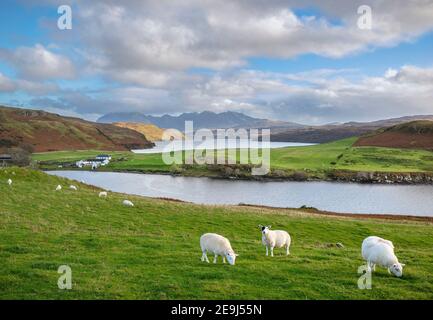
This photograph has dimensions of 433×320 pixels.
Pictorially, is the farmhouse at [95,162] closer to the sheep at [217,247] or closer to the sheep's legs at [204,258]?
the sheep's legs at [204,258]

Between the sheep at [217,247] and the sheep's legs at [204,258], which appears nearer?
the sheep at [217,247]

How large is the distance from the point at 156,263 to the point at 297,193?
81.4 metres

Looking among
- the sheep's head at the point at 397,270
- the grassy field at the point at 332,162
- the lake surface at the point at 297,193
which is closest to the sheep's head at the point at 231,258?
the sheep's head at the point at 397,270

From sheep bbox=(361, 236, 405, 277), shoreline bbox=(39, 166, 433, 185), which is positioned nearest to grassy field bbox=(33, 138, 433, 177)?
shoreline bbox=(39, 166, 433, 185)

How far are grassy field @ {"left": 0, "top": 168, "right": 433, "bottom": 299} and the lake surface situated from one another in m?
46.2

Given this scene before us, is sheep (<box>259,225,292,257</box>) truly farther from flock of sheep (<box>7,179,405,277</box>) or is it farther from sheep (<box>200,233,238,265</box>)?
sheep (<box>200,233,238,265</box>)

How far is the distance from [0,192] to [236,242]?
25772 mm

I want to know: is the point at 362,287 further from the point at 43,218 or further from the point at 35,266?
the point at 43,218

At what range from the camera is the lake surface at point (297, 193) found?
77375mm

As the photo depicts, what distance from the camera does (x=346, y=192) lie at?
317 ft

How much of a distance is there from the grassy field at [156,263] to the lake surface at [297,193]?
152 feet

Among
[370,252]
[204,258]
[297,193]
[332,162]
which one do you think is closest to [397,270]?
[370,252]

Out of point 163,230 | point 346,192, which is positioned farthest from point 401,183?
point 163,230
